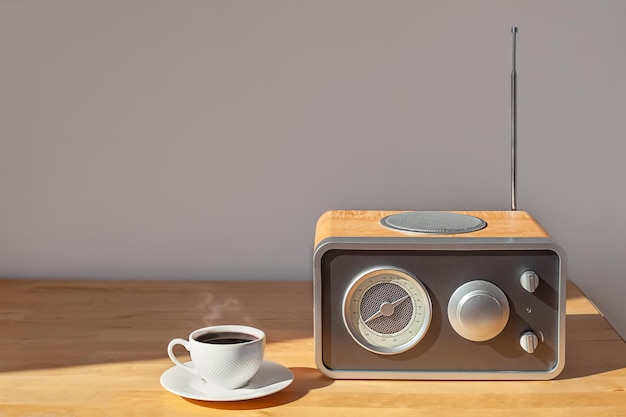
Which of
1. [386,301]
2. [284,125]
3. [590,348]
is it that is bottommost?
[590,348]

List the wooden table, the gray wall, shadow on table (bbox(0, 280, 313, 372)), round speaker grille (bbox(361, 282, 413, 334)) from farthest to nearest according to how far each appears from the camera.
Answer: the gray wall
shadow on table (bbox(0, 280, 313, 372))
round speaker grille (bbox(361, 282, 413, 334))
the wooden table

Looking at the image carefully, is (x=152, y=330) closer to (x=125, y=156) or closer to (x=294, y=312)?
(x=294, y=312)

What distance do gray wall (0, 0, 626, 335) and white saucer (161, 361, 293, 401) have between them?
23.7 inches

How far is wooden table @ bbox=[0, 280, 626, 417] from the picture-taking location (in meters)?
1.02

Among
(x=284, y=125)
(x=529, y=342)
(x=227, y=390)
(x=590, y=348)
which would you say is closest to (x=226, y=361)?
(x=227, y=390)

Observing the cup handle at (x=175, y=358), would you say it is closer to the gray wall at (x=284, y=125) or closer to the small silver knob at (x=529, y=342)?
the small silver knob at (x=529, y=342)

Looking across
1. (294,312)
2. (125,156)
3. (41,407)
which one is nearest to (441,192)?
(294,312)

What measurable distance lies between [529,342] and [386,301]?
202mm

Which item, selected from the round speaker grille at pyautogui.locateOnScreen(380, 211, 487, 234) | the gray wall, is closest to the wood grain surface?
the round speaker grille at pyautogui.locateOnScreen(380, 211, 487, 234)

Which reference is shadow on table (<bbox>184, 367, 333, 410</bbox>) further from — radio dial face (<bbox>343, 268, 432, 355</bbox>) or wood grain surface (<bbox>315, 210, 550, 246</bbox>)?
wood grain surface (<bbox>315, 210, 550, 246</bbox>)

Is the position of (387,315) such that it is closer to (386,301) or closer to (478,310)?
(386,301)

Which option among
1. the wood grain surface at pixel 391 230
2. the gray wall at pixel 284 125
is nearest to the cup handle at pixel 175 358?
the wood grain surface at pixel 391 230

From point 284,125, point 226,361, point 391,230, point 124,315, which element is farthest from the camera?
point 284,125

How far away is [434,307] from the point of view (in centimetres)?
113
